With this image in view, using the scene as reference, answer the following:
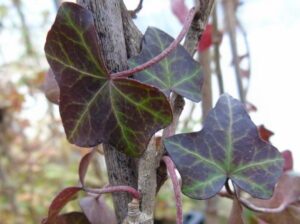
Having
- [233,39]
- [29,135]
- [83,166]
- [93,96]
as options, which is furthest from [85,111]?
[29,135]

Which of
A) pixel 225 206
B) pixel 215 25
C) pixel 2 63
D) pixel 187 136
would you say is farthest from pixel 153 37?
pixel 2 63

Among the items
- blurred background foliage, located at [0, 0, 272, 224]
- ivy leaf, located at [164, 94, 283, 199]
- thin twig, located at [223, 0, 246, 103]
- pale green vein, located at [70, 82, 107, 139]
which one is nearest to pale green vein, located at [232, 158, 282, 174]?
ivy leaf, located at [164, 94, 283, 199]

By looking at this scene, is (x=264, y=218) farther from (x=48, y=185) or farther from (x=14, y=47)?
(x=14, y=47)

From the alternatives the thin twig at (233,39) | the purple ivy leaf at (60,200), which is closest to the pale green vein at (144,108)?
the purple ivy leaf at (60,200)

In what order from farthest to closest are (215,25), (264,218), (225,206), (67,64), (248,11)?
(248,11) < (225,206) < (215,25) < (264,218) < (67,64)

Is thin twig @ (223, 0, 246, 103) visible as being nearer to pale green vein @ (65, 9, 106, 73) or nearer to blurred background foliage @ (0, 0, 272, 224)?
pale green vein @ (65, 9, 106, 73)

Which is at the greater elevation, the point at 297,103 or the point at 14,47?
the point at 14,47
